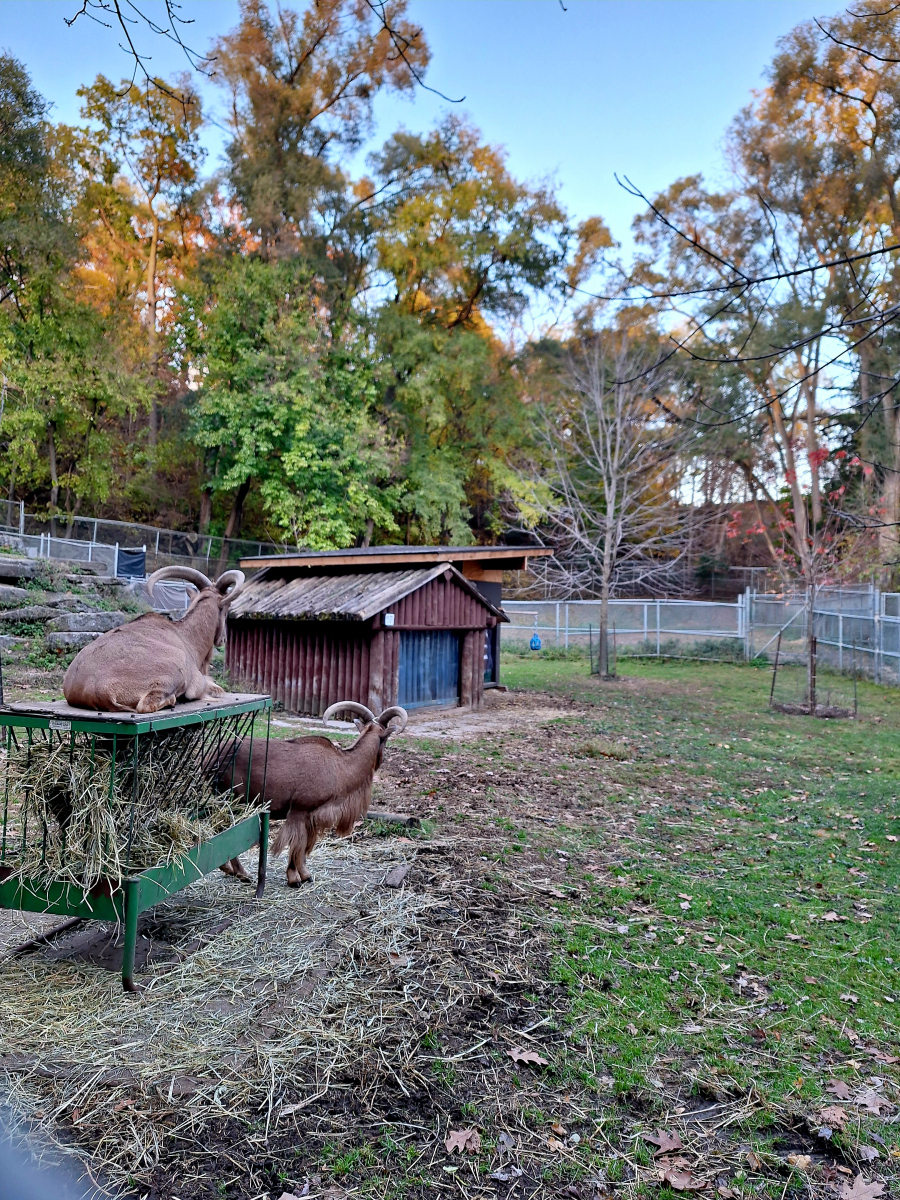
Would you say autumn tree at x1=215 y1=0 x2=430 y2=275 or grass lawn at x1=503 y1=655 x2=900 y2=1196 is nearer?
grass lawn at x1=503 y1=655 x2=900 y2=1196

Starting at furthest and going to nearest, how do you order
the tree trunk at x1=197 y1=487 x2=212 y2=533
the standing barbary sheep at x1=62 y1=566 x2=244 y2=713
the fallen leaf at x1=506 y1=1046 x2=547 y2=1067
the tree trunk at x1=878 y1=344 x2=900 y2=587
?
the tree trunk at x1=197 y1=487 x2=212 y2=533
the tree trunk at x1=878 y1=344 x2=900 y2=587
the standing barbary sheep at x1=62 y1=566 x2=244 y2=713
the fallen leaf at x1=506 y1=1046 x2=547 y2=1067

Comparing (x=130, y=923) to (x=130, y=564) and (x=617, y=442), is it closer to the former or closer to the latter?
(x=617, y=442)

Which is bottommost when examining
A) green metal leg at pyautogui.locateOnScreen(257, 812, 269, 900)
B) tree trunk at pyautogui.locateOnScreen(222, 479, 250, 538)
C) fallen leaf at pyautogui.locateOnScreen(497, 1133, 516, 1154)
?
fallen leaf at pyautogui.locateOnScreen(497, 1133, 516, 1154)

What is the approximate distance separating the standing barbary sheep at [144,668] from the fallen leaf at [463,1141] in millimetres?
2311

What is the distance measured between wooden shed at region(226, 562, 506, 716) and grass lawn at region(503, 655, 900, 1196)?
4.17 m

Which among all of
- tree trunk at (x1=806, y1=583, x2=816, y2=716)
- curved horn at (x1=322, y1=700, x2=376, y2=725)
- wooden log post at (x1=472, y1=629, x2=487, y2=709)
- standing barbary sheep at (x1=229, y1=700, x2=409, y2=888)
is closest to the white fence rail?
tree trunk at (x1=806, y1=583, x2=816, y2=716)

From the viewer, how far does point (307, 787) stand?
5.34m

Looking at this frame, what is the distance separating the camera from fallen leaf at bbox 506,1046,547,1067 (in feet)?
11.6

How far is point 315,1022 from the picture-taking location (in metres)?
3.71

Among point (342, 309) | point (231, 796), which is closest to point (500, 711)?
point (231, 796)

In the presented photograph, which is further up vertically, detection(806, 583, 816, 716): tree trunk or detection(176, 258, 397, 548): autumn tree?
detection(176, 258, 397, 548): autumn tree

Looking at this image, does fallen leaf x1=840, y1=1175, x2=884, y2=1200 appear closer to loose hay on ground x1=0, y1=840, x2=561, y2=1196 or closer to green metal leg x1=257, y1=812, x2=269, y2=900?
loose hay on ground x1=0, y1=840, x2=561, y2=1196

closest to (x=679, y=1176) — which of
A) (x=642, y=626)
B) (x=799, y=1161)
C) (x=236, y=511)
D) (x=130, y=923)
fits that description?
(x=799, y=1161)

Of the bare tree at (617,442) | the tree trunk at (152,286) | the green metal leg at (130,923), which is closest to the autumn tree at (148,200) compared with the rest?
the tree trunk at (152,286)
